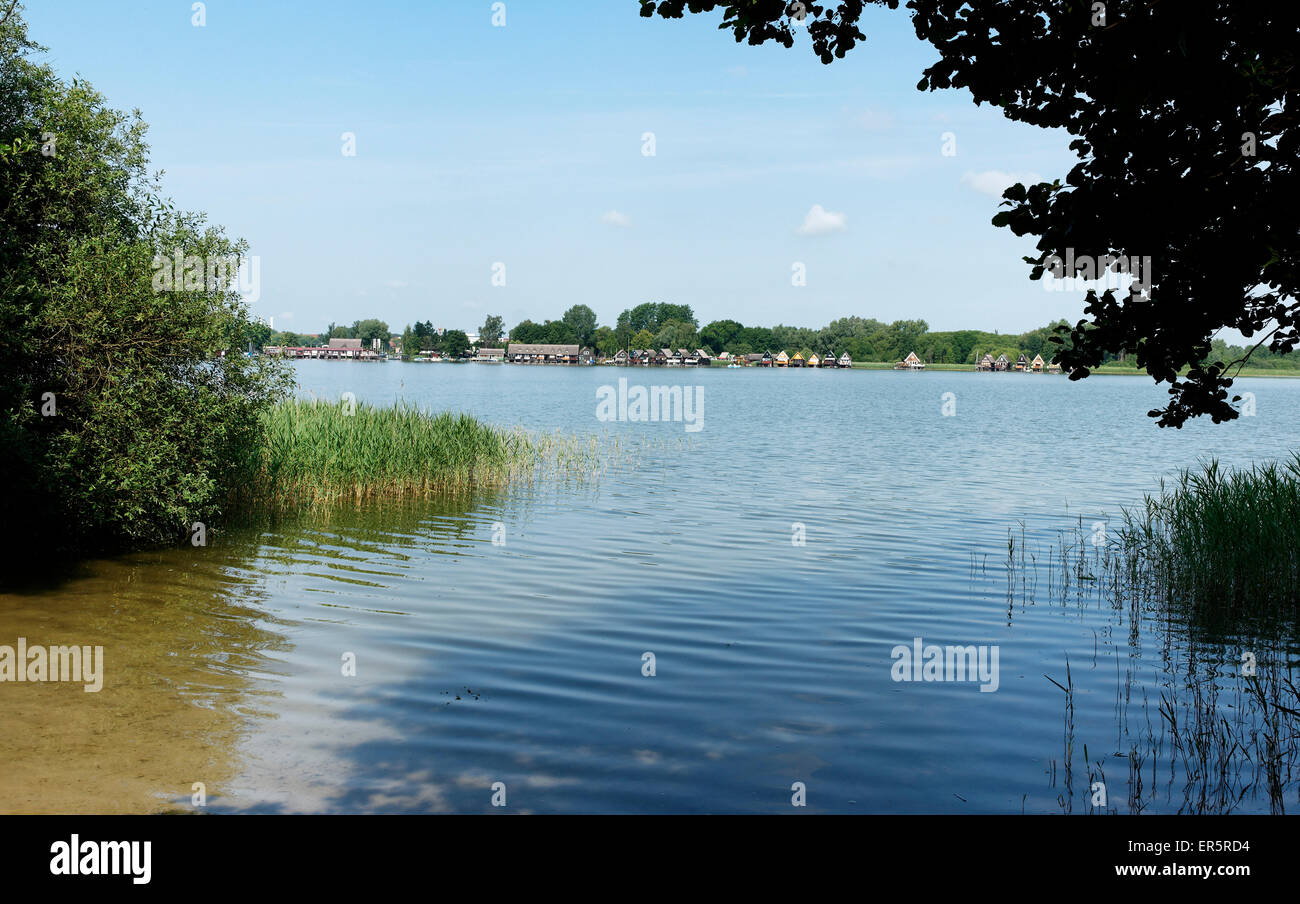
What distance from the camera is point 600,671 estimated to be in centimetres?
1094

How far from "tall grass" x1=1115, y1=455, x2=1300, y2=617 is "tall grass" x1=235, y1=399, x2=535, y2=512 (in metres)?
16.5

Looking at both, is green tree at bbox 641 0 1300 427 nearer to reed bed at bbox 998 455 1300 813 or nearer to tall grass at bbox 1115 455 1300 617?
reed bed at bbox 998 455 1300 813

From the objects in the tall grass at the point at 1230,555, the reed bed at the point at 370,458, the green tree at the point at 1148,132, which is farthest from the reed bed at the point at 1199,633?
the reed bed at the point at 370,458

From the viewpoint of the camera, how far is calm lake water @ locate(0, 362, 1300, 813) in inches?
310

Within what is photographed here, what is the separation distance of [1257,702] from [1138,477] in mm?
23333

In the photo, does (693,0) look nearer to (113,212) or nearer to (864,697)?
(864,697)

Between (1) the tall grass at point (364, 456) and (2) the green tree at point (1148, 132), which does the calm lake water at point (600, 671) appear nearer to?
(1) the tall grass at point (364, 456)

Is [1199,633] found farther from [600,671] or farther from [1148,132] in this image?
[1148,132]

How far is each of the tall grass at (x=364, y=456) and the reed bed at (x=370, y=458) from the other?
0.02m

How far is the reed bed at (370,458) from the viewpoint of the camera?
22578 millimetres

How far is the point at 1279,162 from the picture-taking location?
22.0 feet

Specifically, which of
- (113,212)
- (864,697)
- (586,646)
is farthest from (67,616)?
(864,697)

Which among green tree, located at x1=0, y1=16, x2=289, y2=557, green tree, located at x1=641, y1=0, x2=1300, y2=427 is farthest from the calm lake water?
green tree, located at x1=641, y1=0, x2=1300, y2=427

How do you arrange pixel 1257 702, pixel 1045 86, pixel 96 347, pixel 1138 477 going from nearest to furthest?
pixel 1045 86, pixel 1257 702, pixel 96 347, pixel 1138 477
